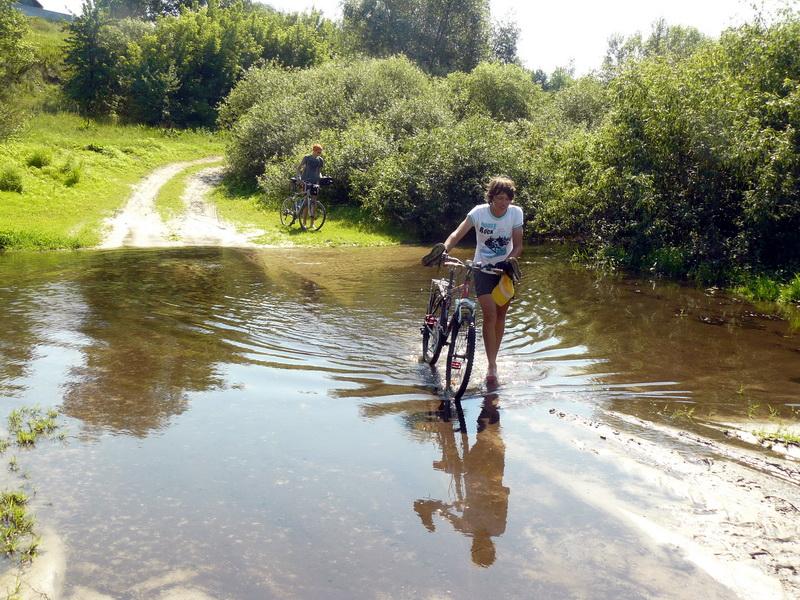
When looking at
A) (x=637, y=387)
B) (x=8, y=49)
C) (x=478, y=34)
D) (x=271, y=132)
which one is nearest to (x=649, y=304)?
(x=637, y=387)

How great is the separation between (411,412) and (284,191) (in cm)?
1918

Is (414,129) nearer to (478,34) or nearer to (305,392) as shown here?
(305,392)

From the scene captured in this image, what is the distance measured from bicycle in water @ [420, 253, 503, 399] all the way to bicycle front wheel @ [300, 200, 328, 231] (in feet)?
43.8

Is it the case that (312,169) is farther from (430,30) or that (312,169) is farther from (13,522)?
(430,30)

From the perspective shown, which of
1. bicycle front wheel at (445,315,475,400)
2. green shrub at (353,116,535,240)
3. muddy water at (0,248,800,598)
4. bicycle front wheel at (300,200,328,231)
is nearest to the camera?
muddy water at (0,248,800,598)

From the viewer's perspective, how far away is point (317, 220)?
69.8ft

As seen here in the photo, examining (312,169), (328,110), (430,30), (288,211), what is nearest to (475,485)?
(312,169)

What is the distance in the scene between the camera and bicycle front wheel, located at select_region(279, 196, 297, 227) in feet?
69.6

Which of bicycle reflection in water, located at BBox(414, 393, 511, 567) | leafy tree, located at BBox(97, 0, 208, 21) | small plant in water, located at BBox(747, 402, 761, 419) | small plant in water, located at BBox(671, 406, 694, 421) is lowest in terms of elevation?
bicycle reflection in water, located at BBox(414, 393, 511, 567)

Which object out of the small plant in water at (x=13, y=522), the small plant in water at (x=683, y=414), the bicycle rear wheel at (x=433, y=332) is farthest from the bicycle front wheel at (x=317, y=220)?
the small plant in water at (x=13, y=522)

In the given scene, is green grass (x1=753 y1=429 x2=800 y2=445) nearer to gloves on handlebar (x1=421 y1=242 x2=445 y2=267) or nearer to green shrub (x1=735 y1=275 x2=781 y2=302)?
gloves on handlebar (x1=421 y1=242 x2=445 y2=267)

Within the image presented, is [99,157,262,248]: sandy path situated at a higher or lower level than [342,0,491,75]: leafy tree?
lower

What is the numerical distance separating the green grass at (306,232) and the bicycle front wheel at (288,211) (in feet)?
0.74

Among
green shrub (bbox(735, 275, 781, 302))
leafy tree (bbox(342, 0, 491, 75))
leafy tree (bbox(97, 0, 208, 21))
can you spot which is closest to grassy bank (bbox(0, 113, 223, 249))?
green shrub (bbox(735, 275, 781, 302))
